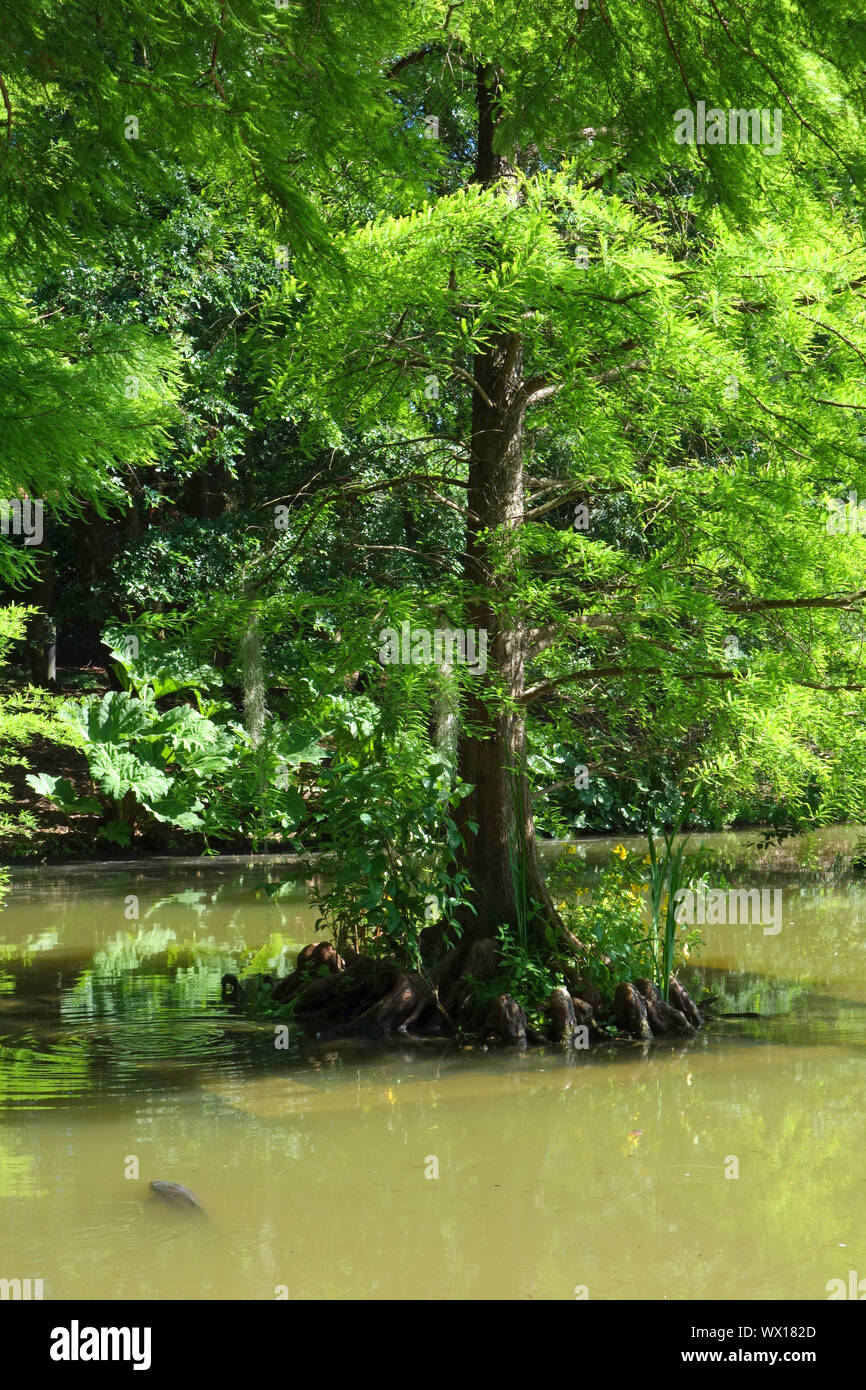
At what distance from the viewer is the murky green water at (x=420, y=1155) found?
14.3 ft

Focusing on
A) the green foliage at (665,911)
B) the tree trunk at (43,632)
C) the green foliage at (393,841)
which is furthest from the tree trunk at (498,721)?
the tree trunk at (43,632)

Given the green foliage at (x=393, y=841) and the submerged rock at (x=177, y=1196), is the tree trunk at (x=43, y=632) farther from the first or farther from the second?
the submerged rock at (x=177, y=1196)

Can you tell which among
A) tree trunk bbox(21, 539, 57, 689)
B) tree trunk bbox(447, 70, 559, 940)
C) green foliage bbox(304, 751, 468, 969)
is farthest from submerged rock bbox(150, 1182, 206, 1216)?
tree trunk bbox(21, 539, 57, 689)

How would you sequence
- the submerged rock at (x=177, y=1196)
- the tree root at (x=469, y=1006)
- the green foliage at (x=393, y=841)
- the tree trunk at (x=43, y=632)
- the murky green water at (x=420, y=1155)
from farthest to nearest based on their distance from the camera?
the tree trunk at (x=43, y=632), the tree root at (x=469, y=1006), the green foliage at (x=393, y=841), the submerged rock at (x=177, y=1196), the murky green water at (x=420, y=1155)

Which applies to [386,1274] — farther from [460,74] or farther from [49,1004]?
[460,74]

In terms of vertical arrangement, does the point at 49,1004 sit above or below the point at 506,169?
below

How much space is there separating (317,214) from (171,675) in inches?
429

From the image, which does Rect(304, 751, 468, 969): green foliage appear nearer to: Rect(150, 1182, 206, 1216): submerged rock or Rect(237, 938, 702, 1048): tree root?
Rect(237, 938, 702, 1048): tree root

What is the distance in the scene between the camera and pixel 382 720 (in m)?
6.93

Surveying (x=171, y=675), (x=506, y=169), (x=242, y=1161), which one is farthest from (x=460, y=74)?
(x=171, y=675)

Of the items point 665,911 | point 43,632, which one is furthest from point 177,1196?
point 43,632

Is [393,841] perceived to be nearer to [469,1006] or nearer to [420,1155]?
[469,1006]

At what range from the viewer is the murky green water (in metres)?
4.36

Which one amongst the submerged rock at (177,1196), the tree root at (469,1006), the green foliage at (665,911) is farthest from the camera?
the green foliage at (665,911)
